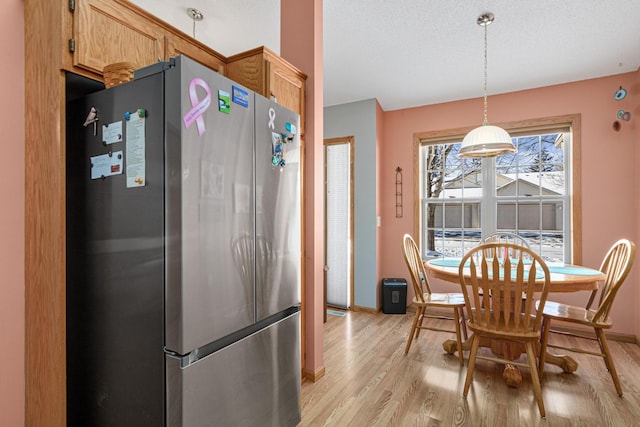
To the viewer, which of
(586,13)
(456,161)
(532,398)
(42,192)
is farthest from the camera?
(456,161)

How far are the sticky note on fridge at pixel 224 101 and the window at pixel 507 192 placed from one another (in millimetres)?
3488

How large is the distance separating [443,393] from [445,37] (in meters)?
2.78

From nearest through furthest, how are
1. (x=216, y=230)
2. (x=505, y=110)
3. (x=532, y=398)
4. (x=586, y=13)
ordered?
(x=216, y=230)
(x=532, y=398)
(x=586, y=13)
(x=505, y=110)

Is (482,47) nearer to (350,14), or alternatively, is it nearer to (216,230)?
(350,14)

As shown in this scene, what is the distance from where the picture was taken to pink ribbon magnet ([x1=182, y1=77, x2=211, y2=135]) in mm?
1123

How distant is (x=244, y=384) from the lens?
1350 mm

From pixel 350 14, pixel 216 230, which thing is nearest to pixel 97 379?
pixel 216 230

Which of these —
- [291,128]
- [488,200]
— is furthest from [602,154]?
[291,128]

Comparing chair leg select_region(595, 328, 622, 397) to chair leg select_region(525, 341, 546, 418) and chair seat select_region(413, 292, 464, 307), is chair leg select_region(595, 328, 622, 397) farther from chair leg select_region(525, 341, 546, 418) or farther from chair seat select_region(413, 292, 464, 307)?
chair seat select_region(413, 292, 464, 307)

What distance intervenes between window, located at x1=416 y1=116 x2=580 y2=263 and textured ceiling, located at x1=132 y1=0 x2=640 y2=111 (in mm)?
686

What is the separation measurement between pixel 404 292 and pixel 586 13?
10.3 ft

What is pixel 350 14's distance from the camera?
8.05 ft

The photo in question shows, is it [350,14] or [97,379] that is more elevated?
[350,14]

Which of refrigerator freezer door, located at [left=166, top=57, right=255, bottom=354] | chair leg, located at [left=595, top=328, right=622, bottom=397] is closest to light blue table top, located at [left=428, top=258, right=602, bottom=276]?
chair leg, located at [left=595, top=328, right=622, bottom=397]
